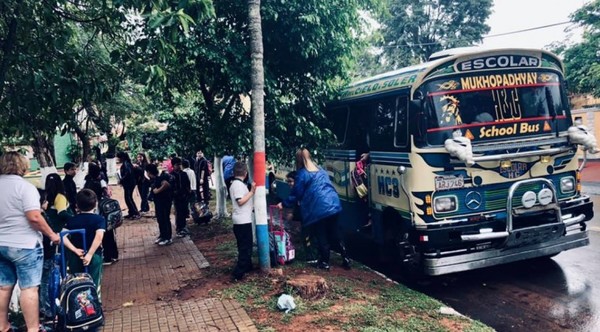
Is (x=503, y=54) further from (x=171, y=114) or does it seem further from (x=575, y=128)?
(x=171, y=114)

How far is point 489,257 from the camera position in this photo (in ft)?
18.8

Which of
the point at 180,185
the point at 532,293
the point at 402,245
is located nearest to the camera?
the point at 532,293

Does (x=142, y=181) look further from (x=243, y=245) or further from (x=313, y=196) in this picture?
(x=313, y=196)

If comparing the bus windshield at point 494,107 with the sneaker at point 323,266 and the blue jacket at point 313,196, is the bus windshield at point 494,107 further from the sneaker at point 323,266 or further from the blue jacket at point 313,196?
the sneaker at point 323,266

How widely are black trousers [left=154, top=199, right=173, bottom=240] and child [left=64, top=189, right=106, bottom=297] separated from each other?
3.62 meters

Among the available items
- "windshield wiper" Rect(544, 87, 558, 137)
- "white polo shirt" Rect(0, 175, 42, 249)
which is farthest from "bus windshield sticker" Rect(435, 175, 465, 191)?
"white polo shirt" Rect(0, 175, 42, 249)

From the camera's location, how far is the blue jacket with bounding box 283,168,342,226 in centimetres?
645

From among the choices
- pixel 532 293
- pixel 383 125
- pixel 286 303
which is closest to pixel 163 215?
pixel 286 303

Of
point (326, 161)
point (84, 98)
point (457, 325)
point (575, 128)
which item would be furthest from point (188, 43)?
point (575, 128)

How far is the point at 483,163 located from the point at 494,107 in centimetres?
80

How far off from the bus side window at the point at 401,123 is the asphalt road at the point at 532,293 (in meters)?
1.96

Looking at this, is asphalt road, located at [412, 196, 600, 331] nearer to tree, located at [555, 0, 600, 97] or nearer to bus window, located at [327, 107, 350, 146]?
bus window, located at [327, 107, 350, 146]

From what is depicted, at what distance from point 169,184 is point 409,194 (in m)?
4.45

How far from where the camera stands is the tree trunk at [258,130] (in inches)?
241
